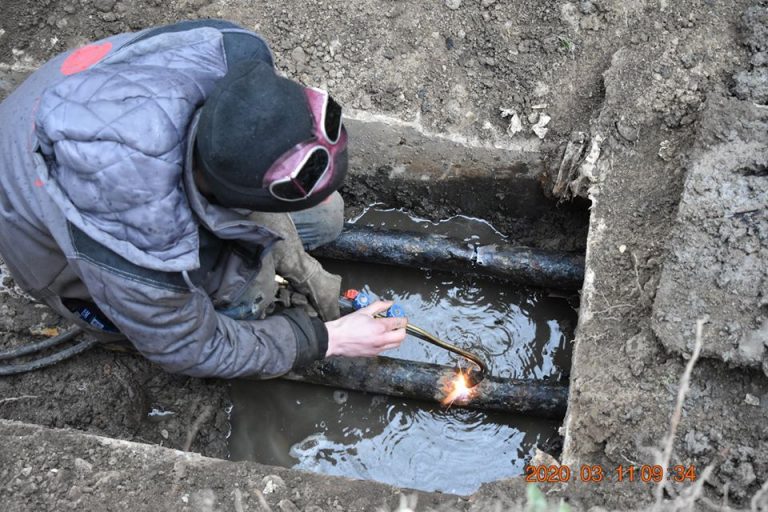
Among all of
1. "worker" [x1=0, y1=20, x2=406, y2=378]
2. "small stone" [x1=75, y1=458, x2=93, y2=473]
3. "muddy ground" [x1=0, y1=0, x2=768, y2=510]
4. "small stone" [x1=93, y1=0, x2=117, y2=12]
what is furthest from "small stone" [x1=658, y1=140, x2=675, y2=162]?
"small stone" [x1=93, y1=0, x2=117, y2=12]

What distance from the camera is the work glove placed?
279 centimetres

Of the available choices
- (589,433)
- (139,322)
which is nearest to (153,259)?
(139,322)

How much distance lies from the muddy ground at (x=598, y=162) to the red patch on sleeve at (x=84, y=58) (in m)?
1.20

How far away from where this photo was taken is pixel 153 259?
196 cm

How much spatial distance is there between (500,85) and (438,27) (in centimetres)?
41

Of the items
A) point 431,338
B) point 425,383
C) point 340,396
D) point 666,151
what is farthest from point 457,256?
point 666,151

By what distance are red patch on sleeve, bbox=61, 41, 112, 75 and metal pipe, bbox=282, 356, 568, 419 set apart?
4.80ft

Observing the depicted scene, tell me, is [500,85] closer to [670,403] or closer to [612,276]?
Answer: [612,276]

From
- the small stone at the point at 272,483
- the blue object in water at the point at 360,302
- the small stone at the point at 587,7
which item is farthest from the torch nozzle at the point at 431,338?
the small stone at the point at 587,7

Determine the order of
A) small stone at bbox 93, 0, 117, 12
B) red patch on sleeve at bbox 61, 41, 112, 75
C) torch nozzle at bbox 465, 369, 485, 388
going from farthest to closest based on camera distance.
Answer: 1. small stone at bbox 93, 0, 117, 12
2. torch nozzle at bbox 465, 369, 485, 388
3. red patch on sleeve at bbox 61, 41, 112, 75

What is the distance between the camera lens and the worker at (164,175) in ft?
6.00

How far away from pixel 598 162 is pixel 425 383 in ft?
3.84

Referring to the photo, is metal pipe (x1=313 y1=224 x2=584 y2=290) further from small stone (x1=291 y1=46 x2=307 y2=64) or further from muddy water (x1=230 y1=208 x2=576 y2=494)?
small stone (x1=291 y1=46 x2=307 y2=64)
